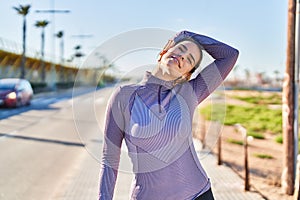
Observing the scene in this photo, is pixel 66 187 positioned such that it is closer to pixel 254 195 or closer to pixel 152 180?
pixel 254 195

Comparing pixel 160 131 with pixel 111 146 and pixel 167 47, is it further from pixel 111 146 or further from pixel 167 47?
pixel 167 47

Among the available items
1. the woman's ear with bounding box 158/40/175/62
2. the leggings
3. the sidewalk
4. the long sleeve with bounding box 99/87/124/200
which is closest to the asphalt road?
the sidewalk

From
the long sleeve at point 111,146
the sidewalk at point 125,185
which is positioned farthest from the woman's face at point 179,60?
the sidewalk at point 125,185

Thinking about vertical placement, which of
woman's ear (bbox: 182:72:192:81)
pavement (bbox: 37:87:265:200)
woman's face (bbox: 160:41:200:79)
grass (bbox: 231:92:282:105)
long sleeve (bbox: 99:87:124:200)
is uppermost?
woman's face (bbox: 160:41:200:79)

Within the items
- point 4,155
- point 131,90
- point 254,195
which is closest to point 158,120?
point 131,90

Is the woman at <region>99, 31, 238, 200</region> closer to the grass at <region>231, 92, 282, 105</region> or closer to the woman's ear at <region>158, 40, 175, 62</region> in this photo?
the woman's ear at <region>158, 40, 175, 62</region>

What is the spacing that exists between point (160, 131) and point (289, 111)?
4643 millimetres

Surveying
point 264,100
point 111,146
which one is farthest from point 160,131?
point 264,100

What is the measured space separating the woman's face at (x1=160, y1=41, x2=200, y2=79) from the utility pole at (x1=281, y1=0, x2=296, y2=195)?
4394 mm

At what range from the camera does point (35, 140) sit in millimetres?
10406

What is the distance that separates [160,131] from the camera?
155 cm

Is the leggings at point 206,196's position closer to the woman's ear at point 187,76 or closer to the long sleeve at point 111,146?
the long sleeve at point 111,146

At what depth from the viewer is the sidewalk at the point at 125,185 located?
212 inches

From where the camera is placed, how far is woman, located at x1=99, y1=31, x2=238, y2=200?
156 centimetres
